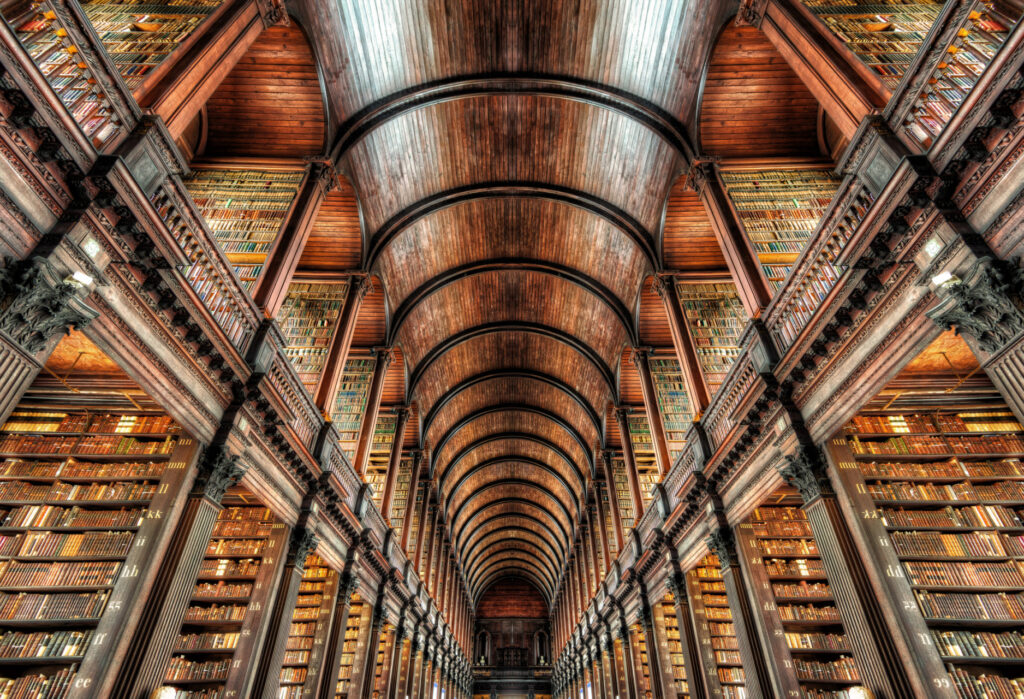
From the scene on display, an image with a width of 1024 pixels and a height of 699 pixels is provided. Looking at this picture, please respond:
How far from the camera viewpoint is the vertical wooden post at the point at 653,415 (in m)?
11.3

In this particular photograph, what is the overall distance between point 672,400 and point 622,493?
635cm

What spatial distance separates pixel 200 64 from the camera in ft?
19.2

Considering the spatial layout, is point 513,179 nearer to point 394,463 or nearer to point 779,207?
point 779,207

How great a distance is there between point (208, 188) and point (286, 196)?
1.57 metres

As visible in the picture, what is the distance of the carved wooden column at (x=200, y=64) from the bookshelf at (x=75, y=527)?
3.74m

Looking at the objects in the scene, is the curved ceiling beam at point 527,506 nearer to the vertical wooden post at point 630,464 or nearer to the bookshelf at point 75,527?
the vertical wooden post at point 630,464

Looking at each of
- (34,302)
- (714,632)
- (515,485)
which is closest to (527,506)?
(515,485)

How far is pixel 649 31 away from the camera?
9445 millimetres

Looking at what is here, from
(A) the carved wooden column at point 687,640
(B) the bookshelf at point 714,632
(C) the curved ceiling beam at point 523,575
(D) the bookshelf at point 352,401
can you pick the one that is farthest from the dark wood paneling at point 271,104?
(C) the curved ceiling beam at point 523,575

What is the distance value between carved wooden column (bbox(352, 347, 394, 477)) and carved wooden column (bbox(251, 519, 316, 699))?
8.97 feet

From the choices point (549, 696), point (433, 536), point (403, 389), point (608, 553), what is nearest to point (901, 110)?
point (403, 389)

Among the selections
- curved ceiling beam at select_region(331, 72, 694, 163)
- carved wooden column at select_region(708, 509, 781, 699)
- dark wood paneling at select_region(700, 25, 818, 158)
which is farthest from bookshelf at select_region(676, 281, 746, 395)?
curved ceiling beam at select_region(331, 72, 694, 163)

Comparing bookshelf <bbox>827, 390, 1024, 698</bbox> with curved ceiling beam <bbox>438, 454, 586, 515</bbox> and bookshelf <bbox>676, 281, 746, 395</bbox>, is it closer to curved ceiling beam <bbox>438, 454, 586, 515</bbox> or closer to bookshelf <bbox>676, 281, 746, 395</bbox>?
bookshelf <bbox>676, 281, 746, 395</bbox>

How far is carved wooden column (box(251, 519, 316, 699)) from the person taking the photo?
6.70 meters
